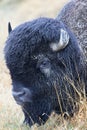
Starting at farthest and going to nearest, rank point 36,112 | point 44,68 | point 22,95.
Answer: point 36,112 < point 44,68 < point 22,95

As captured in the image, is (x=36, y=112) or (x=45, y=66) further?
(x=36, y=112)

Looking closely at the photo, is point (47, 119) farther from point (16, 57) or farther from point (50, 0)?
point (50, 0)

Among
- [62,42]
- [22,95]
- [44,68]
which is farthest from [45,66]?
[22,95]

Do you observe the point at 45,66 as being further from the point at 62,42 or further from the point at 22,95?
the point at 22,95

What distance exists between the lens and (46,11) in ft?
77.3

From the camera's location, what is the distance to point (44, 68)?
6.04 m

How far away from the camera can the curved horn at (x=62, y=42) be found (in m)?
6.07

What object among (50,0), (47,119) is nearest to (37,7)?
(50,0)

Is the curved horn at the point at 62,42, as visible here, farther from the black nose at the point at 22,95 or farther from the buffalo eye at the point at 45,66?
the black nose at the point at 22,95

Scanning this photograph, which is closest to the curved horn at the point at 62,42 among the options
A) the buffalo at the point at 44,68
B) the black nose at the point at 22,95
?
the buffalo at the point at 44,68

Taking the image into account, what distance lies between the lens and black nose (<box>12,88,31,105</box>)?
580 centimetres

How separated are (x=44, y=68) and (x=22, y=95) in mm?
491

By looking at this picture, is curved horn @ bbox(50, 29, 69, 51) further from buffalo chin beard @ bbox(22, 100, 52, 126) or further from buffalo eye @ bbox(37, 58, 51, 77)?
buffalo chin beard @ bbox(22, 100, 52, 126)

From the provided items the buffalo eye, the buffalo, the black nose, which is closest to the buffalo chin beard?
the buffalo
